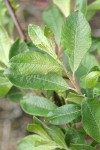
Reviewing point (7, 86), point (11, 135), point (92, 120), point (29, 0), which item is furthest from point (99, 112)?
point (29, 0)

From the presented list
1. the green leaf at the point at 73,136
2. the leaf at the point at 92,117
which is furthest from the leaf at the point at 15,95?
the leaf at the point at 92,117

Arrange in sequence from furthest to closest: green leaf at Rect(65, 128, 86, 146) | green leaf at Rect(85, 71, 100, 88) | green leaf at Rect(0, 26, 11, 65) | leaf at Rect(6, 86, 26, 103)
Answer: leaf at Rect(6, 86, 26, 103) → green leaf at Rect(0, 26, 11, 65) → green leaf at Rect(65, 128, 86, 146) → green leaf at Rect(85, 71, 100, 88)

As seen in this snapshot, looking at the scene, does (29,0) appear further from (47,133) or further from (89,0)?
(47,133)

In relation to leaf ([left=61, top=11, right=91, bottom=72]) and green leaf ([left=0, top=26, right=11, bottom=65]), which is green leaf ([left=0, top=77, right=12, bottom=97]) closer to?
green leaf ([left=0, top=26, right=11, bottom=65])

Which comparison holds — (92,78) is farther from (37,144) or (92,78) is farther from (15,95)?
(15,95)

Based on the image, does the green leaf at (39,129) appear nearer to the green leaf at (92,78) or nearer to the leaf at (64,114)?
the leaf at (64,114)

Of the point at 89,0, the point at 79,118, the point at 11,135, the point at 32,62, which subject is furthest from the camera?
the point at 89,0

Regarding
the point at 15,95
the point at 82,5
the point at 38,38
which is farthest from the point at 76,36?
the point at 15,95

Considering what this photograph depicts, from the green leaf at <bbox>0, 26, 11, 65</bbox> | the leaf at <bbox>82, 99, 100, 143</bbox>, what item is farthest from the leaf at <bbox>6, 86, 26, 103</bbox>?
the leaf at <bbox>82, 99, 100, 143</bbox>
